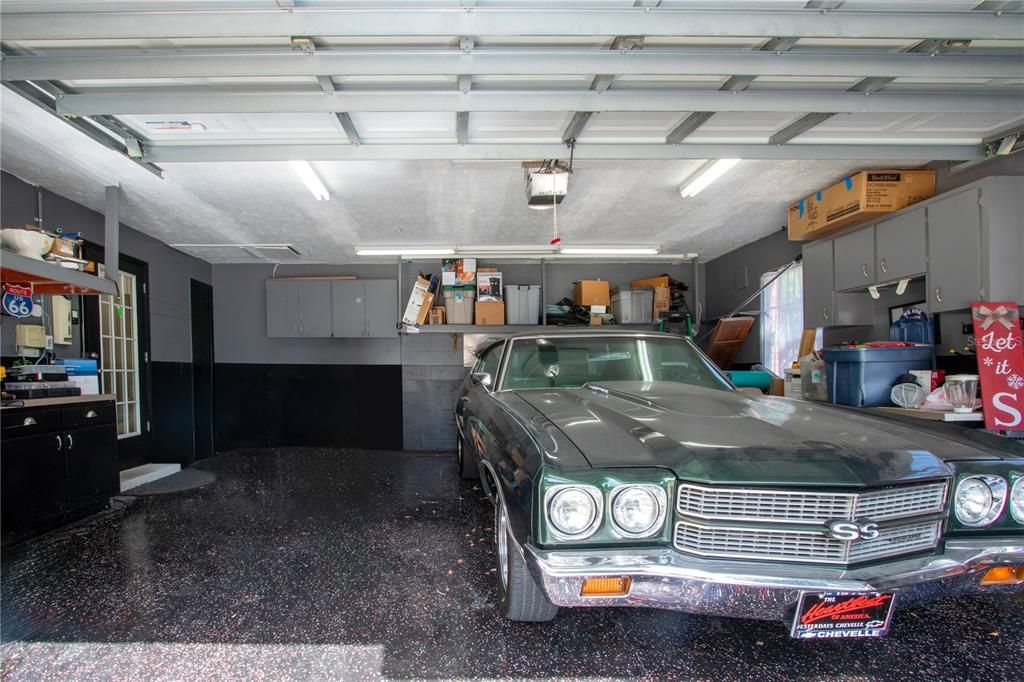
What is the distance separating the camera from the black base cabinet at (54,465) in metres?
3.09

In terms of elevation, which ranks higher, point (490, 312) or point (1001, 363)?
point (490, 312)

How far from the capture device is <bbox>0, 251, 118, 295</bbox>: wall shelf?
2.67 meters

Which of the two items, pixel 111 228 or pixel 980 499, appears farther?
pixel 111 228

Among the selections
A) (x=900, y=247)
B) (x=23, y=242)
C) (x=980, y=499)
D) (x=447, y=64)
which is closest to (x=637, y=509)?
(x=980, y=499)

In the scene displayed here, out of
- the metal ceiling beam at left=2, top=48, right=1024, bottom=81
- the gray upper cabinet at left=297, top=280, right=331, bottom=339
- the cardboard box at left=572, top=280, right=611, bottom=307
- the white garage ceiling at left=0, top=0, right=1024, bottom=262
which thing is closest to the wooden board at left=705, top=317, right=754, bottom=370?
the cardboard box at left=572, top=280, right=611, bottom=307

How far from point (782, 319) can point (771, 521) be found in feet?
15.4

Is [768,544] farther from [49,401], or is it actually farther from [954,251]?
[49,401]

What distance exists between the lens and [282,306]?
7.00m

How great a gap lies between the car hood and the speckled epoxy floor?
0.76 metres

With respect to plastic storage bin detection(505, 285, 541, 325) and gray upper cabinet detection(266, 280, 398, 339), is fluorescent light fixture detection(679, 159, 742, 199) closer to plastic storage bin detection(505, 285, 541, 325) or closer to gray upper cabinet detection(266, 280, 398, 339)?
plastic storage bin detection(505, 285, 541, 325)

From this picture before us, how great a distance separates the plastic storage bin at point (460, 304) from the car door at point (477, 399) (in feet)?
7.69

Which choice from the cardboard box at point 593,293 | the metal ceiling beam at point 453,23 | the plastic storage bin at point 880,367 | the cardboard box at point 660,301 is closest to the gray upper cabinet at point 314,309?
the cardboard box at point 593,293

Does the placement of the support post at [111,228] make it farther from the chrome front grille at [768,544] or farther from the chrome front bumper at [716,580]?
the chrome front grille at [768,544]

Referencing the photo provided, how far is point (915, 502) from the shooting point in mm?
1533
